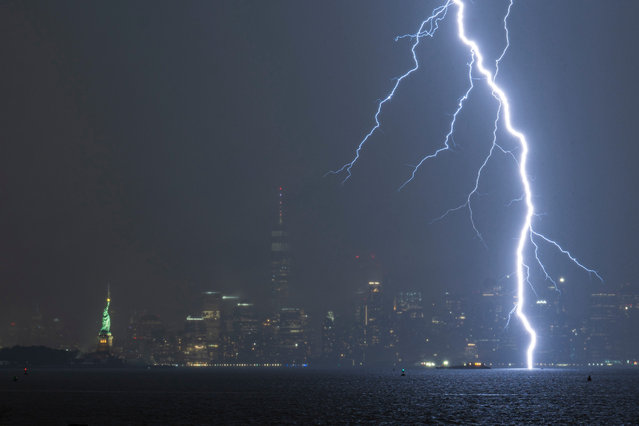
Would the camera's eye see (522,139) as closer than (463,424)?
No

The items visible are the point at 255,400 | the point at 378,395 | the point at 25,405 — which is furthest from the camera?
the point at 378,395

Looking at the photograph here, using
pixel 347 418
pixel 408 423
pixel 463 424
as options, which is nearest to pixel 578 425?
pixel 463 424

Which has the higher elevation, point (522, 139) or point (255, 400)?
point (522, 139)

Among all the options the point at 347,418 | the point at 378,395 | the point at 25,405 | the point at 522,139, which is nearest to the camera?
the point at 347,418

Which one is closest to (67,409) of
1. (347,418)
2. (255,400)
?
(255,400)

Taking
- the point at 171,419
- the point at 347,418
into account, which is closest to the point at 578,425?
the point at 347,418

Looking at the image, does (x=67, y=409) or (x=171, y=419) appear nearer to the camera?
(x=171, y=419)

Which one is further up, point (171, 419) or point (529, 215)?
point (529, 215)

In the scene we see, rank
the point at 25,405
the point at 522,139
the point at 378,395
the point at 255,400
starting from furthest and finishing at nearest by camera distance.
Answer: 1. the point at 378,395
2. the point at 255,400
3. the point at 25,405
4. the point at 522,139

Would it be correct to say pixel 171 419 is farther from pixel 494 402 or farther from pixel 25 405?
pixel 494 402

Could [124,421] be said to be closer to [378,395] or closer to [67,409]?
[67,409]
